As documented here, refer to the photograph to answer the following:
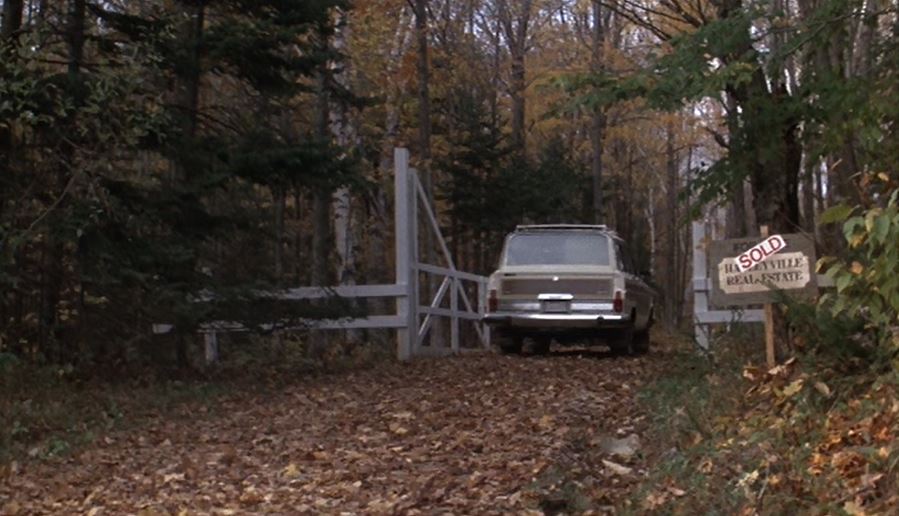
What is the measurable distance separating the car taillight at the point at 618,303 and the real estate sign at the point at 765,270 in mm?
7079

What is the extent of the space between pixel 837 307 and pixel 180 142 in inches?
389

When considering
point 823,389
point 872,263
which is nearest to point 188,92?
point 823,389

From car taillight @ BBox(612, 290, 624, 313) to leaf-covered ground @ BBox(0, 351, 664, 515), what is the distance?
12.0 feet

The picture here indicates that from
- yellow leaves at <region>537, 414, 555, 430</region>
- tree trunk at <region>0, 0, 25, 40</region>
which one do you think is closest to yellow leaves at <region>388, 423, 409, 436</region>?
yellow leaves at <region>537, 414, 555, 430</region>

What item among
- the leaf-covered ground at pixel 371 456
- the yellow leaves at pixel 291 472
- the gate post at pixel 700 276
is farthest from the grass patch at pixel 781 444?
the gate post at pixel 700 276

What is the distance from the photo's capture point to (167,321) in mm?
14758

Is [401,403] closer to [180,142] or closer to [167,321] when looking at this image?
[167,321]

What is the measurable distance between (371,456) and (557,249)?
953cm

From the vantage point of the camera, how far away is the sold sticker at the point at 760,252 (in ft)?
34.4

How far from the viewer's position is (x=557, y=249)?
1920cm

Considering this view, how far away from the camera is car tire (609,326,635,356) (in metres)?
18.6

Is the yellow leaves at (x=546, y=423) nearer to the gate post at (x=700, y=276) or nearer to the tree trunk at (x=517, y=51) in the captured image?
the gate post at (x=700, y=276)

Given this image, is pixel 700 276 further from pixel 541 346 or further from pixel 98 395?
pixel 98 395

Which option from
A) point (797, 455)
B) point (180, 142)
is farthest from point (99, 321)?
point (797, 455)
